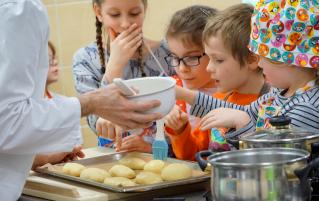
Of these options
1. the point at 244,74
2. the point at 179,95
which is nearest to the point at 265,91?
the point at 244,74

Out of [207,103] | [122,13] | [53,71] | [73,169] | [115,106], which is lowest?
[53,71]

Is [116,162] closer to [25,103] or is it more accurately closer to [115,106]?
[115,106]

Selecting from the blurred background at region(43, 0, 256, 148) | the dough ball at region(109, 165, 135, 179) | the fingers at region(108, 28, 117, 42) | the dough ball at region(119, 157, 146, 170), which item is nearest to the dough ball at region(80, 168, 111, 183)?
the dough ball at region(109, 165, 135, 179)

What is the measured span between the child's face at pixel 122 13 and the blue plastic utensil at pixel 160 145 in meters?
0.60

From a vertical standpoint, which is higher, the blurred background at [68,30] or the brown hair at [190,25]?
the brown hair at [190,25]

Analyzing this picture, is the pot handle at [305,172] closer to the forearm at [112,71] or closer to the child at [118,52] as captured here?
the child at [118,52]

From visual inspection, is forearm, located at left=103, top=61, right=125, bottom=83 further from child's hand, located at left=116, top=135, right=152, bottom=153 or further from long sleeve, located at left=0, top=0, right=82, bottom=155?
long sleeve, located at left=0, top=0, right=82, bottom=155

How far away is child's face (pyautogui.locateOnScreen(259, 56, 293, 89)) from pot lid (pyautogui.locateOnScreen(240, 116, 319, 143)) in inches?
13.9

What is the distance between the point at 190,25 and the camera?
234cm

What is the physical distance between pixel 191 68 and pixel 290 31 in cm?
67

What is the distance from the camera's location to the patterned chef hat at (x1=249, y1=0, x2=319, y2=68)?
1611mm

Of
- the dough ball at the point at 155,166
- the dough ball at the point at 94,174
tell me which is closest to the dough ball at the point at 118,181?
the dough ball at the point at 94,174

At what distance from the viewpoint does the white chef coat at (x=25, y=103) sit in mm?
1463

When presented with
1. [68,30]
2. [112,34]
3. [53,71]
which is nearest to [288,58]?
[112,34]
